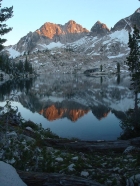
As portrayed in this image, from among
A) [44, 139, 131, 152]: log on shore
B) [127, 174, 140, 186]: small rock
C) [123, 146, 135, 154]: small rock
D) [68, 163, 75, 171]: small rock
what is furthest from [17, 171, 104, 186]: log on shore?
[44, 139, 131, 152]: log on shore

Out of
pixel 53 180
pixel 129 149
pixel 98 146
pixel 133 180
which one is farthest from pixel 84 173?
pixel 98 146

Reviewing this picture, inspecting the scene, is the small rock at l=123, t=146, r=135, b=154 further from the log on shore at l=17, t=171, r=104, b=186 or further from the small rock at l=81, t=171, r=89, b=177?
the log on shore at l=17, t=171, r=104, b=186

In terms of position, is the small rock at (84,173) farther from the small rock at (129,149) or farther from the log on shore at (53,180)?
the small rock at (129,149)

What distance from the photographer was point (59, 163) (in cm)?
1134

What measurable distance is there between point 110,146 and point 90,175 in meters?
7.24

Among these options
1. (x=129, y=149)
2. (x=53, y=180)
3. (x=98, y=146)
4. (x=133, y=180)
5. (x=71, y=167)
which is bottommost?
(x=98, y=146)

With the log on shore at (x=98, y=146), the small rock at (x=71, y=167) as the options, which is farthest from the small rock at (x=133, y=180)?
the log on shore at (x=98, y=146)

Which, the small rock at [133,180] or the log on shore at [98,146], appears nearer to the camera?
the small rock at [133,180]

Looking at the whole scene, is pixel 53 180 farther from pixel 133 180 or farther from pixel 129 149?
pixel 129 149

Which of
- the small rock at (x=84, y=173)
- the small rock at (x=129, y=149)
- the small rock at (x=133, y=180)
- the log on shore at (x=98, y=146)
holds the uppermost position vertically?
the small rock at (x=133, y=180)

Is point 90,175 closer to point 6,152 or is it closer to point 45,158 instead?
point 45,158

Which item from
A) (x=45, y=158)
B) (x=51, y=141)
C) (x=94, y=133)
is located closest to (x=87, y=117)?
(x=94, y=133)

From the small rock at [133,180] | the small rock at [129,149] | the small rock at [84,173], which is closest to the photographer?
the small rock at [133,180]

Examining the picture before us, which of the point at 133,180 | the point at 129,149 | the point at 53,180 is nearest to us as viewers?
the point at 53,180
